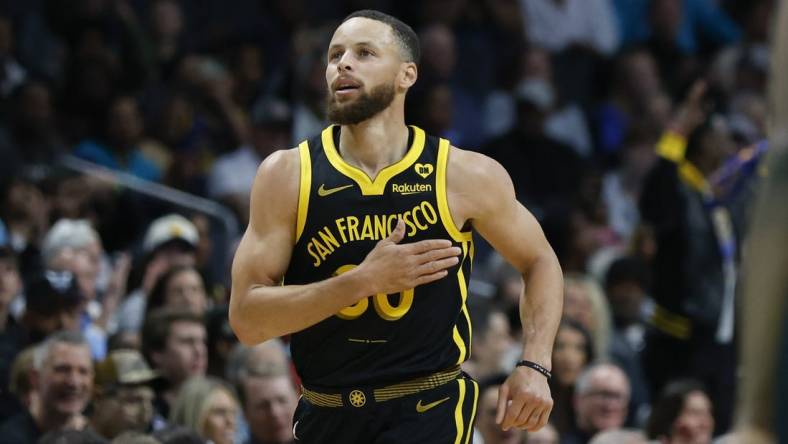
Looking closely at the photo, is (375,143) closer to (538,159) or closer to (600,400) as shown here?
(600,400)

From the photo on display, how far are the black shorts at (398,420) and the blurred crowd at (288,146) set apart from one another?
5.18 ft

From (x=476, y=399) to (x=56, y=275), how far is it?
4.26 meters

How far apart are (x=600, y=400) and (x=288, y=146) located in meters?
4.61

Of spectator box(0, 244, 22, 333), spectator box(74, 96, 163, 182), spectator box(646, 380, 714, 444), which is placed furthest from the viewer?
spectator box(74, 96, 163, 182)

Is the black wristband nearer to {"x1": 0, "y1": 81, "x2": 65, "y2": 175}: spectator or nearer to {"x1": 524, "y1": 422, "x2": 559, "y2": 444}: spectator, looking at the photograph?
{"x1": 524, "y1": 422, "x2": 559, "y2": 444}: spectator

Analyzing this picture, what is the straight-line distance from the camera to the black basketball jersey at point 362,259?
17.5 feet

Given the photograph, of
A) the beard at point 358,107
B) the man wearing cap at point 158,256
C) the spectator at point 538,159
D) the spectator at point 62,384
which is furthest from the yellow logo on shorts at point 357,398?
the spectator at point 538,159

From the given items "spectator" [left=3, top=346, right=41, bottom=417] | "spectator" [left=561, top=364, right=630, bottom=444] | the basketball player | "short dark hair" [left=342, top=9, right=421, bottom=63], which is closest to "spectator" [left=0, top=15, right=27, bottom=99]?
→ "spectator" [left=3, top=346, right=41, bottom=417]

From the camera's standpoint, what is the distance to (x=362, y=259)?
533 centimetres

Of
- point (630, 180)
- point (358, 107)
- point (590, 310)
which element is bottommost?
point (590, 310)

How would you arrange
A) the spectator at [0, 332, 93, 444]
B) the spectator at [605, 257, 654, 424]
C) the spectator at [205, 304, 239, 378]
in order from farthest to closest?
the spectator at [605, 257, 654, 424]
the spectator at [205, 304, 239, 378]
the spectator at [0, 332, 93, 444]

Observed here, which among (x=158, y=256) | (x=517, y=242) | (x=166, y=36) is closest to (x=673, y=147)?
(x=158, y=256)

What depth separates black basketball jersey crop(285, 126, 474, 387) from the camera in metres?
5.33

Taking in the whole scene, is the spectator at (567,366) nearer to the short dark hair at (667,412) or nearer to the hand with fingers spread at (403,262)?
the short dark hair at (667,412)
